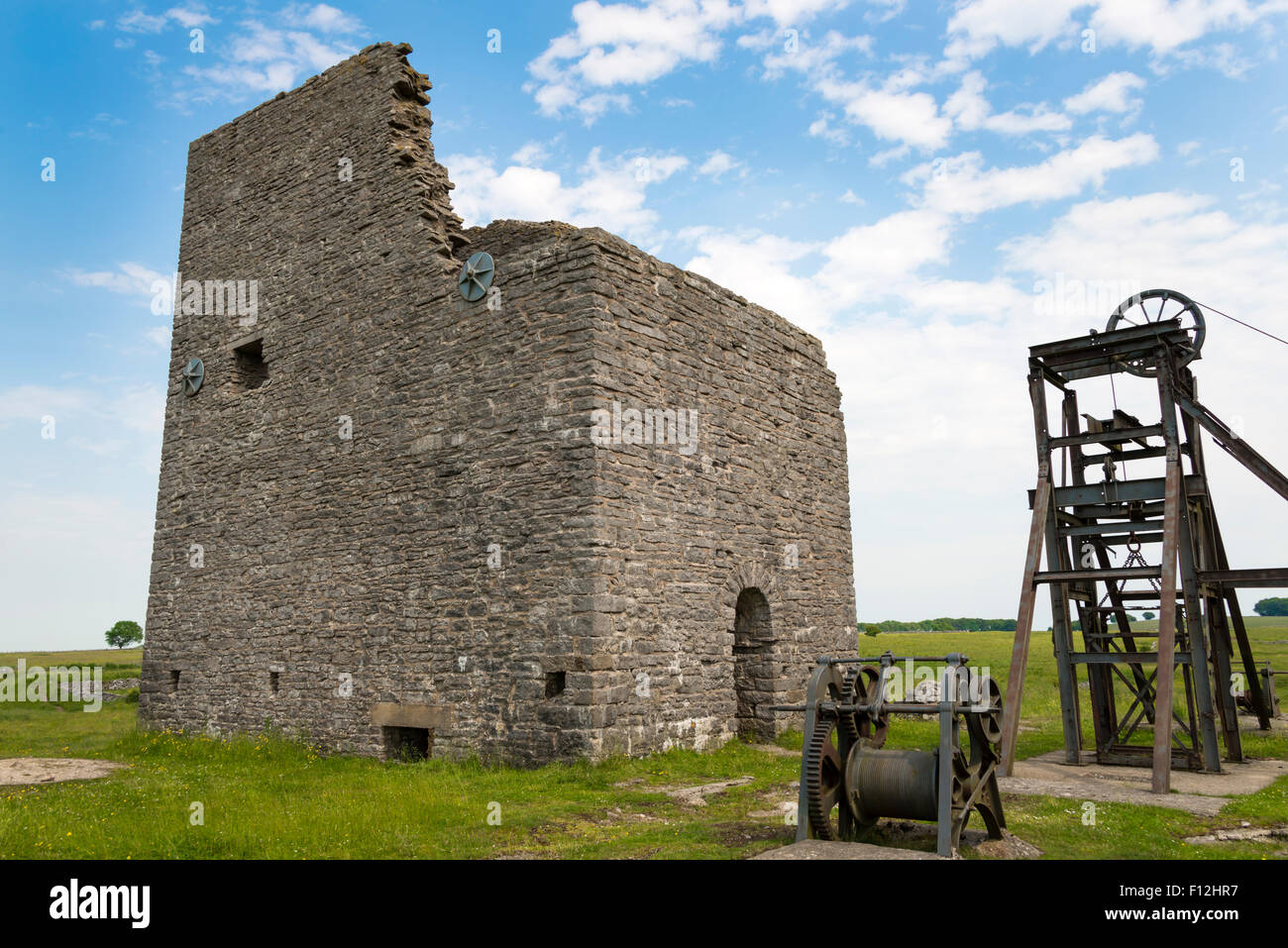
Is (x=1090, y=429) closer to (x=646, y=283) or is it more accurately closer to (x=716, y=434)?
(x=716, y=434)

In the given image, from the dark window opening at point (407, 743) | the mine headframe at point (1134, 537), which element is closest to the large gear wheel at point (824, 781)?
the mine headframe at point (1134, 537)

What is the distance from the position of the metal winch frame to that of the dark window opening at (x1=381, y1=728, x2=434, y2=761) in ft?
21.8

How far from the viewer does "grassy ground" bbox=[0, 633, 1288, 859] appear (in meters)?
6.70

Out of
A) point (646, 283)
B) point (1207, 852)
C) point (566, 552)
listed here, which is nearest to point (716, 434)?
point (646, 283)

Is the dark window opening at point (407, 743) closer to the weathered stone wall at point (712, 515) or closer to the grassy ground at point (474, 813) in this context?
the grassy ground at point (474, 813)

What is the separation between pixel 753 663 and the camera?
1316cm

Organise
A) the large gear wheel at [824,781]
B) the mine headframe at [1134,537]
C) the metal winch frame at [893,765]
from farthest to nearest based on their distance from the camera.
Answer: the mine headframe at [1134,537] < the large gear wheel at [824,781] < the metal winch frame at [893,765]

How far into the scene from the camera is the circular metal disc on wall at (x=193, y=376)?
16.4 m

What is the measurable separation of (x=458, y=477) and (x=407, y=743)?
11.8ft

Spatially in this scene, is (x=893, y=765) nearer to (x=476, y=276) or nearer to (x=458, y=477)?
(x=458, y=477)

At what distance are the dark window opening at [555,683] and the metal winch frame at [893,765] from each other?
4271 mm

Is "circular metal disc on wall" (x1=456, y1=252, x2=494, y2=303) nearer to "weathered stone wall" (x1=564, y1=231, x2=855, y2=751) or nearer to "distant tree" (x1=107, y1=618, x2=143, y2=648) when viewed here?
"weathered stone wall" (x1=564, y1=231, x2=855, y2=751)
